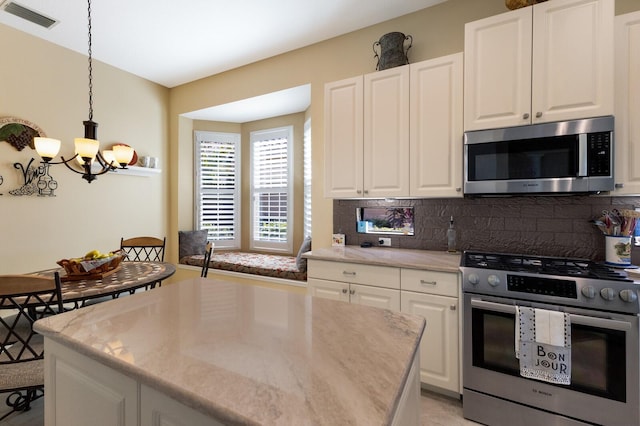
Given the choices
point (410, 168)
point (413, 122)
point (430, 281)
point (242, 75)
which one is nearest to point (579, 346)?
point (430, 281)

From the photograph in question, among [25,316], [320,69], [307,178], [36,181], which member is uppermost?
[320,69]

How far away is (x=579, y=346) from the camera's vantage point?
1.56 meters

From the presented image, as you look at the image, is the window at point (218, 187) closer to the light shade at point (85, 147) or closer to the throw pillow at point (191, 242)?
the throw pillow at point (191, 242)

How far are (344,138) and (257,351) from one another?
2135mm

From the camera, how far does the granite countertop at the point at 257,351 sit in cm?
57

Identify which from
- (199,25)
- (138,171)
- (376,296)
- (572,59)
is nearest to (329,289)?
(376,296)

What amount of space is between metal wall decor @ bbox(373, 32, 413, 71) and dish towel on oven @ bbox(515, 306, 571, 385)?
2075 mm

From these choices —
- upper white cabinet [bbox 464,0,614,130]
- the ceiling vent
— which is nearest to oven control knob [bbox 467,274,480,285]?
upper white cabinet [bbox 464,0,614,130]

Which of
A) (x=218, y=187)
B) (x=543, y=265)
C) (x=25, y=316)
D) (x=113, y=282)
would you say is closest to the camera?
(x=25, y=316)

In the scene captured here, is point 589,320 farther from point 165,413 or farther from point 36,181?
point 36,181

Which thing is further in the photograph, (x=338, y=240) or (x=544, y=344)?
(x=338, y=240)

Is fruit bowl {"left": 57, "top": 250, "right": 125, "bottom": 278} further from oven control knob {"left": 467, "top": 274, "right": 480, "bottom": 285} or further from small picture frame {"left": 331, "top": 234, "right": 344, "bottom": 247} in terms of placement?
oven control knob {"left": 467, "top": 274, "right": 480, "bottom": 285}

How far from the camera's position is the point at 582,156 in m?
1.75

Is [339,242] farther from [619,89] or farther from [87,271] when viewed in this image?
[619,89]
